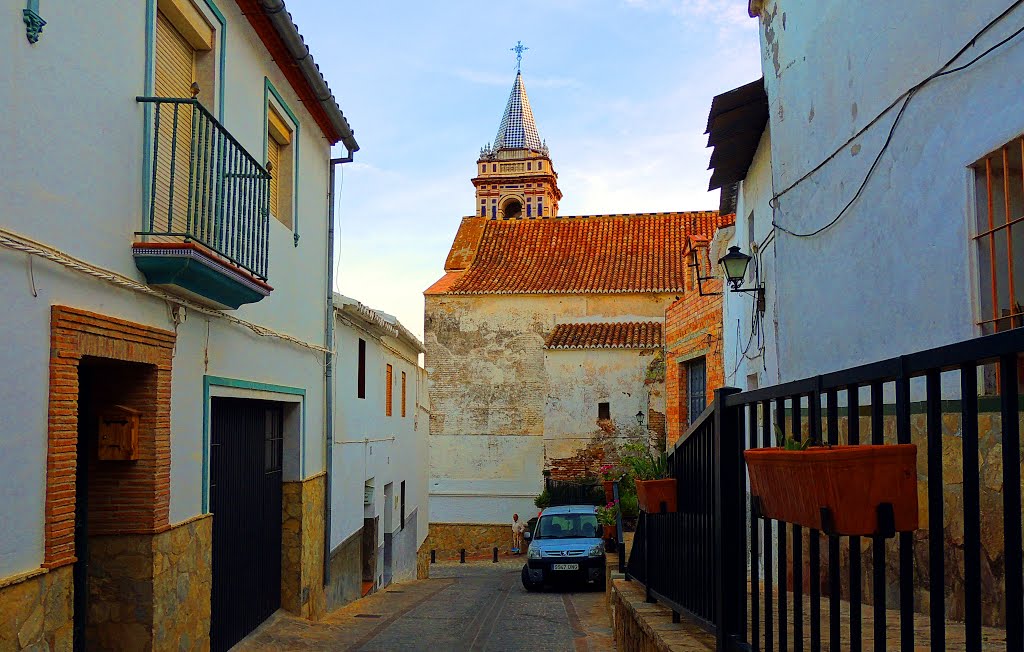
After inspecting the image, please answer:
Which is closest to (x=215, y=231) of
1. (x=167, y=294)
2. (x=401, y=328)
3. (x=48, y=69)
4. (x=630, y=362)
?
(x=167, y=294)

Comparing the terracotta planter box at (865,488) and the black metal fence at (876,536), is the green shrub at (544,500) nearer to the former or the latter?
the black metal fence at (876,536)

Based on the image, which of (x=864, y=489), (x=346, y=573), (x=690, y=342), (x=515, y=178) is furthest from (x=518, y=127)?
(x=864, y=489)

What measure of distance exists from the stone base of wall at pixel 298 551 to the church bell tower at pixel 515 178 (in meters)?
35.1

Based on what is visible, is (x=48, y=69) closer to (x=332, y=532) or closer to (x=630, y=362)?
(x=332, y=532)

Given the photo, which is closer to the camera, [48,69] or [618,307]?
[48,69]

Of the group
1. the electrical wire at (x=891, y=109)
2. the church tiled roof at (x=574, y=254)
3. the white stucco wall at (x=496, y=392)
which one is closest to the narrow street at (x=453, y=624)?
the electrical wire at (x=891, y=109)

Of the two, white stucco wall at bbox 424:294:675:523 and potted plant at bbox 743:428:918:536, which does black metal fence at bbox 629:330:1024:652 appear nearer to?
potted plant at bbox 743:428:918:536

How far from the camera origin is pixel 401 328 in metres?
17.2

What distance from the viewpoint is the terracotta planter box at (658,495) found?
568 cm

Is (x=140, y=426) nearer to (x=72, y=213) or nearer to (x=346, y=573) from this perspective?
(x=72, y=213)

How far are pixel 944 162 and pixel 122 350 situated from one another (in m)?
5.34

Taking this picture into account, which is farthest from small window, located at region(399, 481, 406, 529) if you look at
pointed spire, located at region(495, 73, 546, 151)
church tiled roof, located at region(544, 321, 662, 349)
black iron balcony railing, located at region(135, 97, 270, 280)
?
pointed spire, located at region(495, 73, 546, 151)

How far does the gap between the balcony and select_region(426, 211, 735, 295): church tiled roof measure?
21.2m

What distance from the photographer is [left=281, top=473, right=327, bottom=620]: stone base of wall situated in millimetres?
10422
